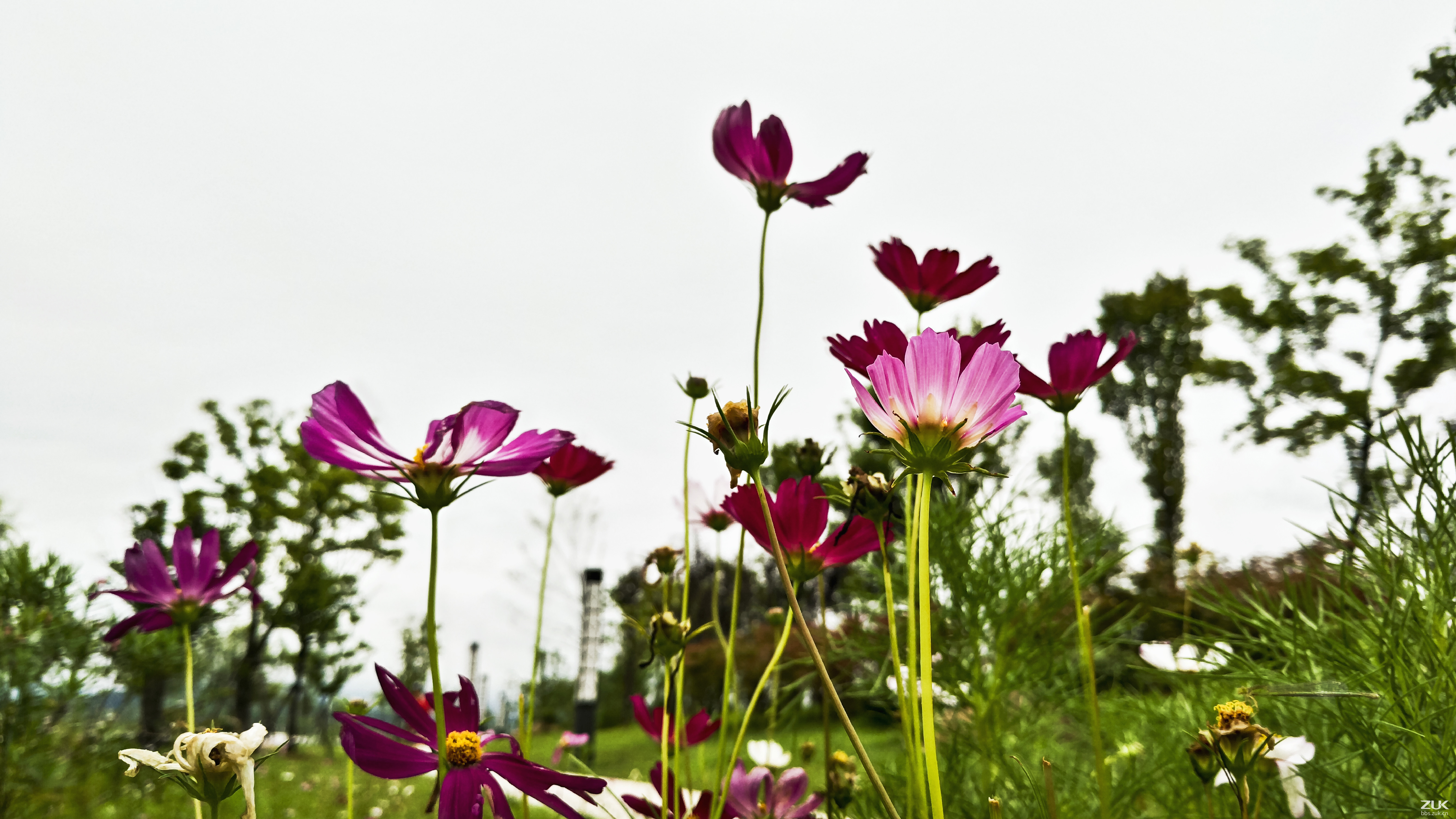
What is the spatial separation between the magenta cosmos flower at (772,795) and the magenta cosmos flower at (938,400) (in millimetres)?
470

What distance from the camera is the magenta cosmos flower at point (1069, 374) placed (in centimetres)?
64

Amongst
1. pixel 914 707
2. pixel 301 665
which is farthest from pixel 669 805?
pixel 301 665

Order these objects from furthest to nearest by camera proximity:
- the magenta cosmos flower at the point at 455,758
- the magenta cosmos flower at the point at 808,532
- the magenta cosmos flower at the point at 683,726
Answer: the magenta cosmos flower at the point at 683,726 < the magenta cosmos flower at the point at 808,532 < the magenta cosmos flower at the point at 455,758

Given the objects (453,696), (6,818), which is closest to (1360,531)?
(453,696)

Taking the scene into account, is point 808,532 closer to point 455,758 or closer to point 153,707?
point 455,758

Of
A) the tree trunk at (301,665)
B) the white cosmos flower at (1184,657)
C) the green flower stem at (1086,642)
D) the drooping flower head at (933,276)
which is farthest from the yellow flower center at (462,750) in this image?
the tree trunk at (301,665)

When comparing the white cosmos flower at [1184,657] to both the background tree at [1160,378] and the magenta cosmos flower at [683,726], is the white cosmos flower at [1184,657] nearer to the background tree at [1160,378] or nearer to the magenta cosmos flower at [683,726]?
the magenta cosmos flower at [683,726]

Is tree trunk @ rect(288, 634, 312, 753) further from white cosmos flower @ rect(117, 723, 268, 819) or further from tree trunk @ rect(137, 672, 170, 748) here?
white cosmos flower @ rect(117, 723, 268, 819)

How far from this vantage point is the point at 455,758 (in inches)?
17.4

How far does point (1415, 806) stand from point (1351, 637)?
0.30 metres

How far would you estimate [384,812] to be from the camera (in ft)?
13.2

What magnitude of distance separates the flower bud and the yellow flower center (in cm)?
32

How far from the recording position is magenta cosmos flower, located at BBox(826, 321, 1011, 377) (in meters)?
0.47

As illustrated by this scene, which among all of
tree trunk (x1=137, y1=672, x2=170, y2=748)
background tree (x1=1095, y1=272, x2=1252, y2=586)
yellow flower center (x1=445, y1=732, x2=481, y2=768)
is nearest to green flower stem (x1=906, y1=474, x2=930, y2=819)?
yellow flower center (x1=445, y1=732, x2=481, y2=768)
